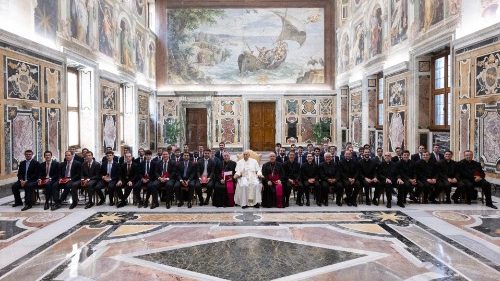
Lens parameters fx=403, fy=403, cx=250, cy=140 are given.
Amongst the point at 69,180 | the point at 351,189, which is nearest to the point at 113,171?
the point at 69,180

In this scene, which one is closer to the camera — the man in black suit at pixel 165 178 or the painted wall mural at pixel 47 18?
the man in black suit at pixel 165 178

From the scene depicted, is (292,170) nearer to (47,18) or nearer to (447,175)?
(447,175)

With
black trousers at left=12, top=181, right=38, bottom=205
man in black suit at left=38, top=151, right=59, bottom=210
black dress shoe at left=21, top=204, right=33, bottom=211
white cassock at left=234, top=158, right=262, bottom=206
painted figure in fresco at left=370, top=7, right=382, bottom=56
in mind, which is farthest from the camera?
painted figure in fresco at left=370, top=7, right=382, bottom=56

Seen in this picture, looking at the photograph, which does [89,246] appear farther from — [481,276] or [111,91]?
[111,91]

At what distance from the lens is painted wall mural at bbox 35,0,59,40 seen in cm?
1051

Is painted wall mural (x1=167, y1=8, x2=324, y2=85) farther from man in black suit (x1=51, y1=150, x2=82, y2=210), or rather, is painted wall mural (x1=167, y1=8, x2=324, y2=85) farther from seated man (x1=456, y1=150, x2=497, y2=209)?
seated man (x1=456, y1=150, x2=497, y2=209)

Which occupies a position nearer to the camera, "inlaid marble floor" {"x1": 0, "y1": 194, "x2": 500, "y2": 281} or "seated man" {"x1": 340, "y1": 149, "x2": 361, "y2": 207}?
"inlaid marble floor" {"x1": 0, "y1": 194, "x2": 500, "y2": 281}

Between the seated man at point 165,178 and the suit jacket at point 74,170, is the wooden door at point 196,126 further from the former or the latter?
the suit jacket at point 74,170

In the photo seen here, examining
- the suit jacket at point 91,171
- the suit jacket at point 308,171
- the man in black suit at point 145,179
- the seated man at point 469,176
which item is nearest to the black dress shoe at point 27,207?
the suit jacket at point 91,171

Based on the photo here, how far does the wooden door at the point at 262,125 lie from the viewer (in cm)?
2348

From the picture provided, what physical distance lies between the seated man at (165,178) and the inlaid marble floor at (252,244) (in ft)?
1.61

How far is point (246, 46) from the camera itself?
23062mm

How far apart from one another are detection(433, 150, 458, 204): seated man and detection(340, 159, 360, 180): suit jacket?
1.84m

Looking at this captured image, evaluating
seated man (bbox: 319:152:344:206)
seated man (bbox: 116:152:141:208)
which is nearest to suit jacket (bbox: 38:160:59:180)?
seated man (bbox: 116:152:141:208)
